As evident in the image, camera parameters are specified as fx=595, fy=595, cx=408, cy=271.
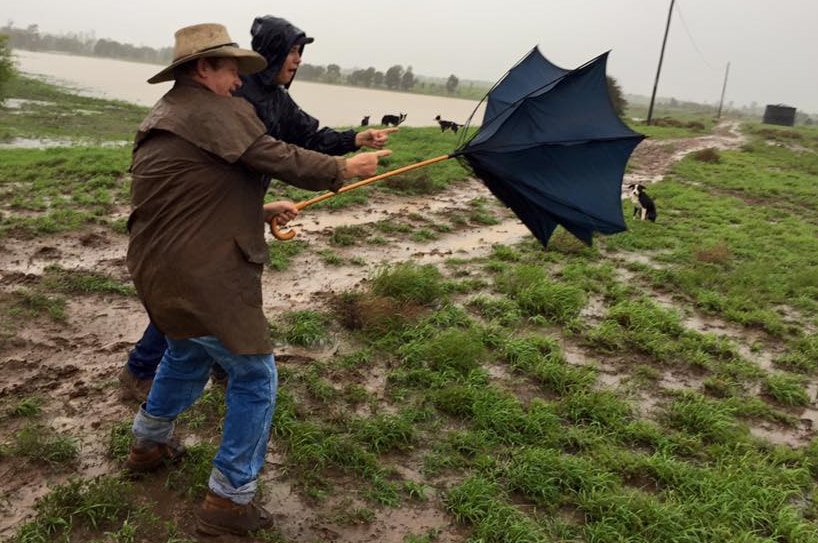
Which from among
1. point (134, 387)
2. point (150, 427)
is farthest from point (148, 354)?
point (150, 427)

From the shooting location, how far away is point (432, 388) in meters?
4.13

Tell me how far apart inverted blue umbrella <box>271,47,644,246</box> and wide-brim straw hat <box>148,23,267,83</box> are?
1.45m

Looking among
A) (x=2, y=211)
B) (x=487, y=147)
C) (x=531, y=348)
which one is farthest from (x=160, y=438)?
(x=2, y=211)

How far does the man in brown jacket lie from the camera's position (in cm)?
225

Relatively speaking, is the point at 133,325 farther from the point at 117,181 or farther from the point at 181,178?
the point at 117,181

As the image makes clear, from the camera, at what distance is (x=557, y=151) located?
12.5ft

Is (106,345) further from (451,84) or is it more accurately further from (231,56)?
(451,84)

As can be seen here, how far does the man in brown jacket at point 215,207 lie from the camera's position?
2250 millimetres

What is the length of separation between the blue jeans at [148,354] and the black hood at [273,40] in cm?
163

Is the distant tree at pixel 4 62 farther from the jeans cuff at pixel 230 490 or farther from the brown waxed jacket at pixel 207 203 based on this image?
the jeans cuff at pixel 230 490

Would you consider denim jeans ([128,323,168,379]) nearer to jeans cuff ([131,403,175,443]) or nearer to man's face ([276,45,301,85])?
jeans cuff ([131,403,175,443])

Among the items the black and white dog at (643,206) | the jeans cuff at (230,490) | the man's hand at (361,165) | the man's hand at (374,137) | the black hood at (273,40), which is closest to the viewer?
the man's hand at (361,165)

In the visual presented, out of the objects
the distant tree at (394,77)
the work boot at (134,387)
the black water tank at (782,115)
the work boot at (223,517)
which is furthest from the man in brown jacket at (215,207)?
the distant tree at (394,77)

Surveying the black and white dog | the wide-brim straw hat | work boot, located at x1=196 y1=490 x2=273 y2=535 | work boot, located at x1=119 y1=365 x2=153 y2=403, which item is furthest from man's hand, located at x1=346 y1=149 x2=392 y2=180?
the black and white dog
